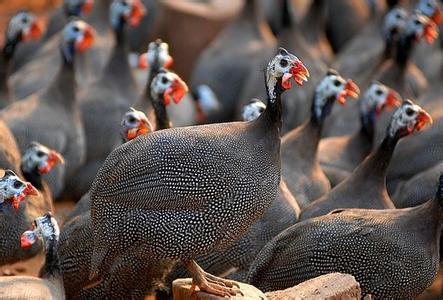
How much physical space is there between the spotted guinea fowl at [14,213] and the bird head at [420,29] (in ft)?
12.4

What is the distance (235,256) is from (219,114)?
4.47m

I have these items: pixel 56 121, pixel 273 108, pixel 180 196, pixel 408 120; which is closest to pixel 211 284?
pixel 180 196

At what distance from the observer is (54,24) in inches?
525

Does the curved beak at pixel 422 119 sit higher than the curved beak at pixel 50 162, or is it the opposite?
the curved beak at pixel 422 119

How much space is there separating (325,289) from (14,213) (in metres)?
2.29

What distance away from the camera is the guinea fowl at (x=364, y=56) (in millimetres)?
11305

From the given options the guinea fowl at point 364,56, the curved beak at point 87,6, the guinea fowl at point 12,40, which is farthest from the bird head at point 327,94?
the curved beak at point 87,6

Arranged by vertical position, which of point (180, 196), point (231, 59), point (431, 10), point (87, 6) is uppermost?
point (180, 196)

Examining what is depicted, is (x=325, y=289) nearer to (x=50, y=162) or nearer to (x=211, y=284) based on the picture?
(x=211, y=284)

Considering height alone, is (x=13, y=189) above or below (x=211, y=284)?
below

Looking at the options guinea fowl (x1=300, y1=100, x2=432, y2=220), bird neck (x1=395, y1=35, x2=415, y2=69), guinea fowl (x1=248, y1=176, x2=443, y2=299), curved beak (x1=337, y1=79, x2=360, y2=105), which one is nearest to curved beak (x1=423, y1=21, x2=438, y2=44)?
bird neck (x1=395, y1=35, x2=415, y2=69)

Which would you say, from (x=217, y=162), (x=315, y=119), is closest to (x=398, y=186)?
(x=315, y=119)

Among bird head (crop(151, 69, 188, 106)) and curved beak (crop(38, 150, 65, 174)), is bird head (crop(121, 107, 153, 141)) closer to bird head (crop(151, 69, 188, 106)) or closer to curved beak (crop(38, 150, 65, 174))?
bird head (crop(151, 69, 188, 106))

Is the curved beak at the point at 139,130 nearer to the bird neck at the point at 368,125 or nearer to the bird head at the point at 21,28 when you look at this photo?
the bird neck at the point at 368,125
